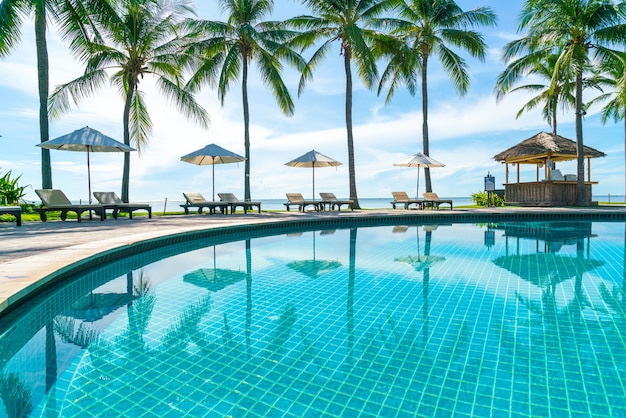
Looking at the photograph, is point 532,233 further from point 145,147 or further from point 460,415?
point 145,147

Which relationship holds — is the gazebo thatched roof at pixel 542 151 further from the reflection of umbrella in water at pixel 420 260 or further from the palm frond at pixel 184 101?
the palm frond at pixel 184 101

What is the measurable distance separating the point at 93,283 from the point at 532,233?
10132 millimetres

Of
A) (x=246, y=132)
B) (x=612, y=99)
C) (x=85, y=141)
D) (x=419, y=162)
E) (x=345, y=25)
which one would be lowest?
(x=419, y=162)

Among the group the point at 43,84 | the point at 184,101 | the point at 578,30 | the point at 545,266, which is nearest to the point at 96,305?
the point at 545,266

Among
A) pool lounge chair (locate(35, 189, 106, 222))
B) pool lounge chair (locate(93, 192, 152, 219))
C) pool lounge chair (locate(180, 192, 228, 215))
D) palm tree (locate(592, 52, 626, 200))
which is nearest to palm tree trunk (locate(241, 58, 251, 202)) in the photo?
pool lounge chair (locate(180, 192, 228, 215))

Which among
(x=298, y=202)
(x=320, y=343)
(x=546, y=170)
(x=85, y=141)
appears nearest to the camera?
(x=320, y=343)

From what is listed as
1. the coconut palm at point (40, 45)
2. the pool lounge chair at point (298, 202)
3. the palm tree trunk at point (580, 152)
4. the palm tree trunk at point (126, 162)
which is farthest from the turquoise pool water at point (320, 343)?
the palm tree trunk at point (580, 152)

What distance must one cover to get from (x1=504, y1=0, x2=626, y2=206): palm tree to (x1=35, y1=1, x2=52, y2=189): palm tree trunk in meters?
18.6

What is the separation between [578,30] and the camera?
610 inches

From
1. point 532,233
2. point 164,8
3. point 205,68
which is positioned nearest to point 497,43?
point 532,233

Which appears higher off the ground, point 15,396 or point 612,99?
point 612,99

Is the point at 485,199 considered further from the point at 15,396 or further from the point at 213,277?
the point at 15,396

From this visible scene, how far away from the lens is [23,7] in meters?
11.1

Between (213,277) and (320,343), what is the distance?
2641mm
